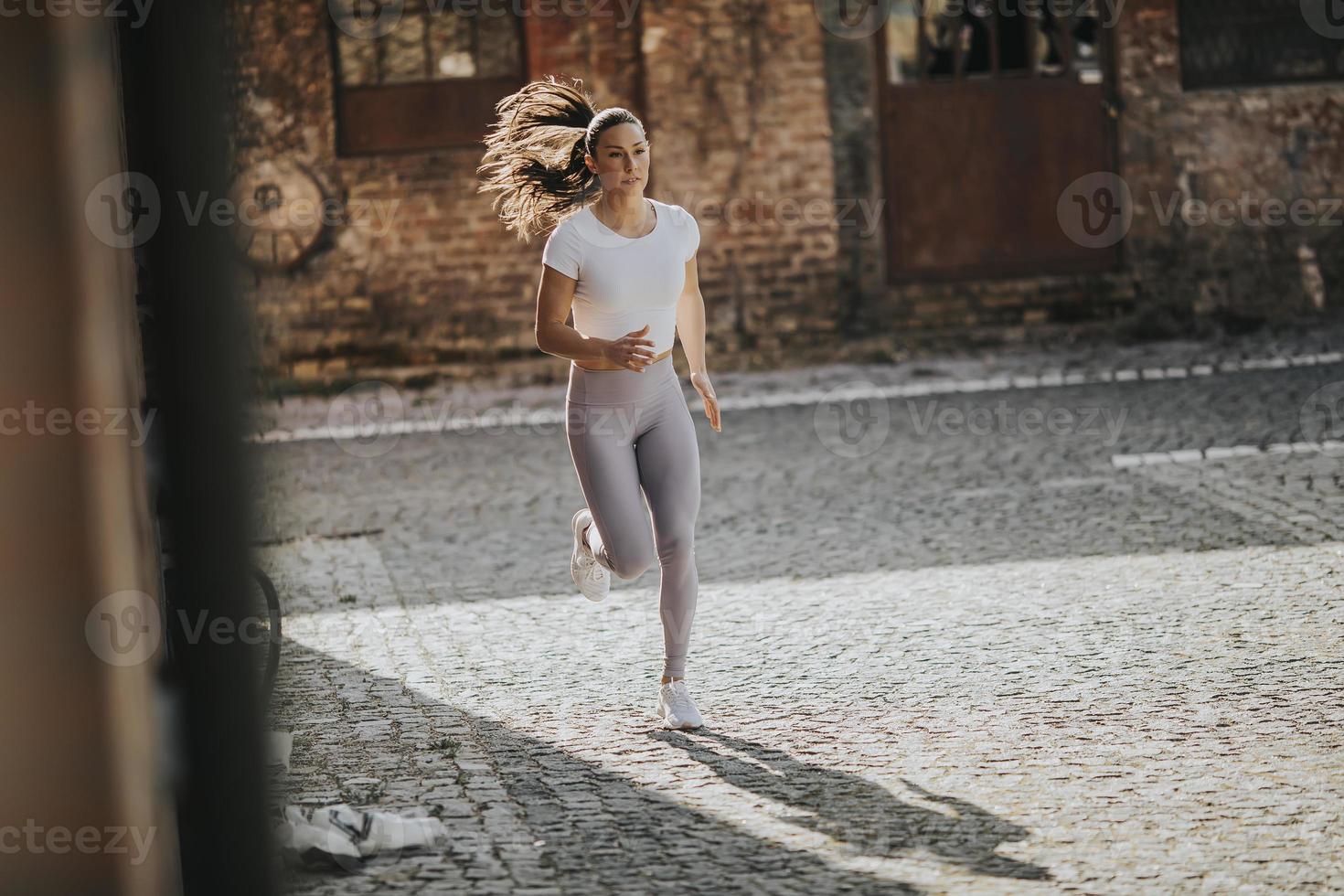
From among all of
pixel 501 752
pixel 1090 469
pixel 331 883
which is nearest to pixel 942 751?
pixel 501 752

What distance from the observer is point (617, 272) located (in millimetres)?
4828

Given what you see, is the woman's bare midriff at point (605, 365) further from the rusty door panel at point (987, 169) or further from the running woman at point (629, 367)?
the rusty door panel at point (987, 169)

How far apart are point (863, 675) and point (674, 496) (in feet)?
3.24

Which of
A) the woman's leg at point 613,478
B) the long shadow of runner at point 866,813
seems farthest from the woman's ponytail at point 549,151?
the long shadow of runner at point 866,813

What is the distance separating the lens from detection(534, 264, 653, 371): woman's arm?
15.6 ft

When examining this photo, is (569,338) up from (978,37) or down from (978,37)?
down

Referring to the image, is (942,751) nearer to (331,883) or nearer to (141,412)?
(331,883)

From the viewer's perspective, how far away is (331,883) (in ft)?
12.4

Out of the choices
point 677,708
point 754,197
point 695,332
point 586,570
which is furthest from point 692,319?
point 754,197

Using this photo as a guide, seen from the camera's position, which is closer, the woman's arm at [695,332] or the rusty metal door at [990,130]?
the woman's arm at [695,332]

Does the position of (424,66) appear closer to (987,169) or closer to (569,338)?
(987,169)

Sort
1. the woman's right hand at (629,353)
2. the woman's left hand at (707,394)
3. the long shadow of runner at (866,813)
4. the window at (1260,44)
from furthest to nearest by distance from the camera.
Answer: the window at (1260,44)
the woman's left hand at (707,394)
the woman's right hand at (629,353)
the long shadow of runner at (866,813)

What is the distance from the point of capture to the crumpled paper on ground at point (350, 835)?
3863 mm

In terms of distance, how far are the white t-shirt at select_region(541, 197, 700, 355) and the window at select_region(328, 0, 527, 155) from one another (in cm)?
885
